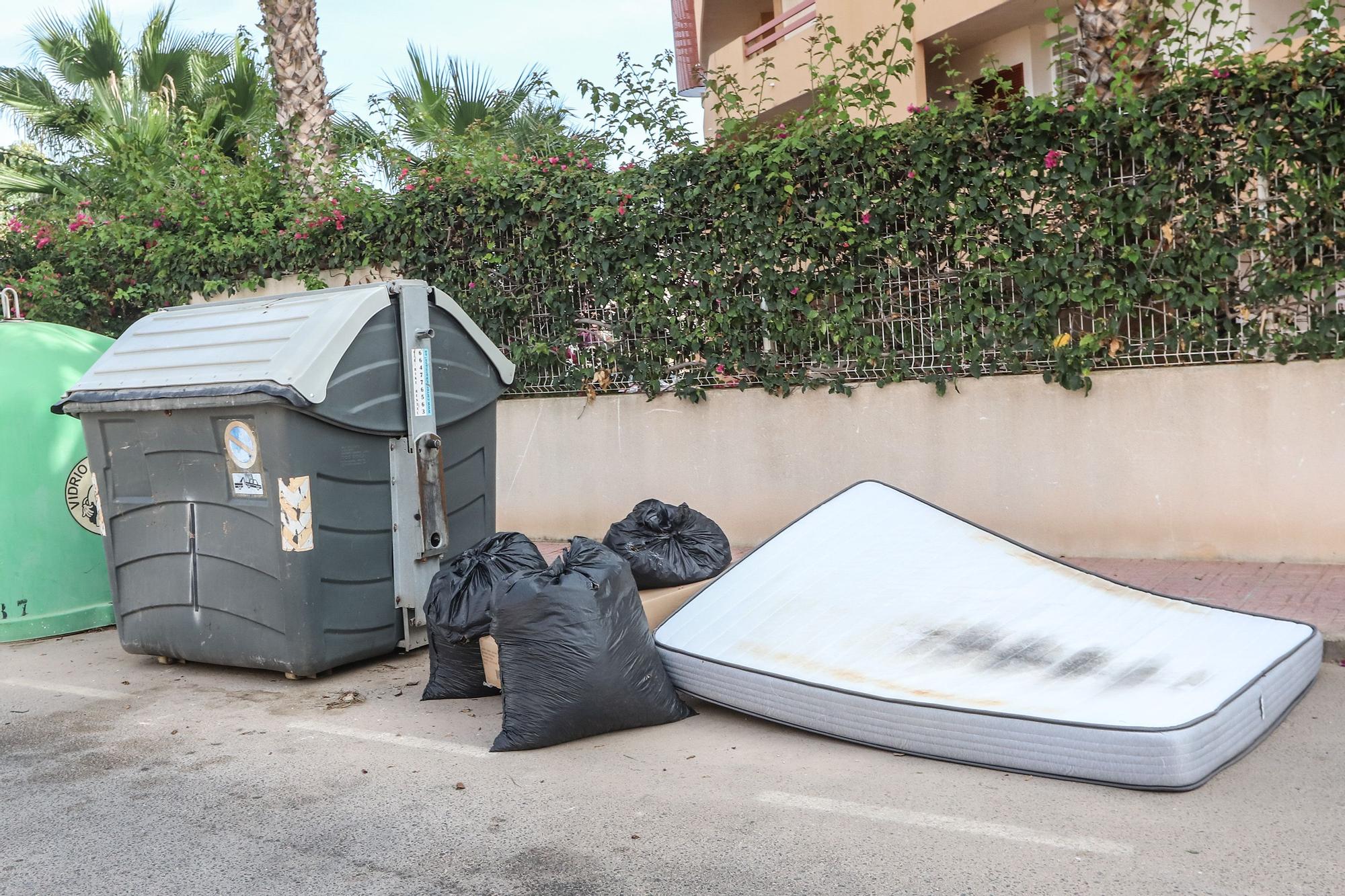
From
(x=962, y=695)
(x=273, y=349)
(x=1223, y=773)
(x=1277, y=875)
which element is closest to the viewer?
(x=1277, y=875)

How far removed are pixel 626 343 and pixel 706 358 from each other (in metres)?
0.75

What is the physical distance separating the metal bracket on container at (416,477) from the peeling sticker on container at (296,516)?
52 cm

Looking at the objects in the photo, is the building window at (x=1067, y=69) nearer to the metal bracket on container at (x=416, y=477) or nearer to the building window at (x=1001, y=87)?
the building window at (x=1001, y=87)

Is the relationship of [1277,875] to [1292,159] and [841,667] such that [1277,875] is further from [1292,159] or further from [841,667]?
[1292,159]

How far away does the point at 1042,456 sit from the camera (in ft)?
23.1

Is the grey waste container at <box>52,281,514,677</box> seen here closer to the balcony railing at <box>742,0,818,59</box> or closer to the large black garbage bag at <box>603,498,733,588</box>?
the large black garbage bag at <box>603,498,733,588</box>

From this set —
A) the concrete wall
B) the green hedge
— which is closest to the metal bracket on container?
the green hedge

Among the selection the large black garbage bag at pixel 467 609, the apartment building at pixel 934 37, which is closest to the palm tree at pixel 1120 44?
the apartment building at pixel 934 37

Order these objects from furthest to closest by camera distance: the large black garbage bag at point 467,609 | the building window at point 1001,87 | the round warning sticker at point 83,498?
1. the building window at point 1001,87
2. the round warning sticker at point 83,498
3. the large black garbage bag at point 467,609

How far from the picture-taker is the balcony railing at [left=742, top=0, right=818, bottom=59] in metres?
14.9

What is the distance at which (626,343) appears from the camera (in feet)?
28.4

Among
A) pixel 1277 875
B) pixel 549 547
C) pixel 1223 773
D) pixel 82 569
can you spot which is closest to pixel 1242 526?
pixel 1223 773

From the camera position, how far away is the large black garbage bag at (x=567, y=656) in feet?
14.0

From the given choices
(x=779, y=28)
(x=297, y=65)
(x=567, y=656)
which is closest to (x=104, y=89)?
(x=297, y=65)
